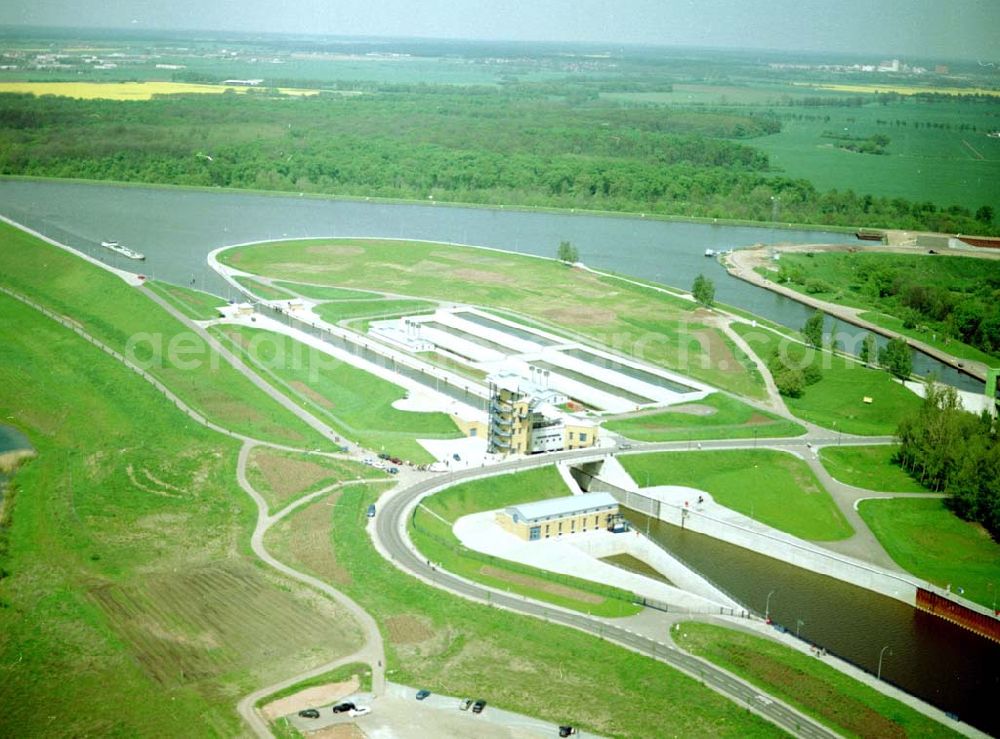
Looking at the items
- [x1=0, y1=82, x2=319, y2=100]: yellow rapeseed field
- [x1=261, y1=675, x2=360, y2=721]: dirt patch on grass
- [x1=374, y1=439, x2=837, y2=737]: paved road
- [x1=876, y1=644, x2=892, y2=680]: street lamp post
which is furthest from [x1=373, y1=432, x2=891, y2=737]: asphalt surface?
[x1=0, y1=82, x2=319, y2=100]: yellow rapeseed field

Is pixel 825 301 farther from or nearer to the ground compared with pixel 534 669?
farther from the ground

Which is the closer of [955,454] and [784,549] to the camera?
[784,549]

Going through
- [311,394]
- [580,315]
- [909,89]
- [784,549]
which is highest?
[909,89]

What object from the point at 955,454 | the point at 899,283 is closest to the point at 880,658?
the point at 955,454

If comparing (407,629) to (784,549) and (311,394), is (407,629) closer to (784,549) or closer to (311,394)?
(784,549)

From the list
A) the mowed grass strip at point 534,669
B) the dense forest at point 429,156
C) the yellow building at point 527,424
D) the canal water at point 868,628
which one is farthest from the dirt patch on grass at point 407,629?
the dense forest at point 429,156

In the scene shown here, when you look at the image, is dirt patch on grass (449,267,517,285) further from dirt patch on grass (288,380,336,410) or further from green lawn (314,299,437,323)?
dirt patch on grass (288,380,336,410)

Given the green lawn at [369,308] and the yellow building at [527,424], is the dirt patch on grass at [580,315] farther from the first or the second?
the yellow building at [527,424]
